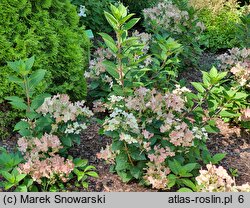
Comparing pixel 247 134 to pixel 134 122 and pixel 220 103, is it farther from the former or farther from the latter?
pixel 134 122

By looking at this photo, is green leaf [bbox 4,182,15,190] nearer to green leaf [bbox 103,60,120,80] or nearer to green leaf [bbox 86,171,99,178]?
green leaf [bbox 86,171,99,178]

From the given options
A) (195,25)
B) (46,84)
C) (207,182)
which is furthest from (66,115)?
(195,25)

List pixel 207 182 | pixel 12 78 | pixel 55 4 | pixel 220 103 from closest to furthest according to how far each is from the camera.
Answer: pixel 207 182 < pixel 12 78 < pixel 220 103 < pixel 55 4

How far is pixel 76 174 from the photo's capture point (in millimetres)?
3320

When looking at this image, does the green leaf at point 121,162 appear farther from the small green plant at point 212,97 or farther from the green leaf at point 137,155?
the small green plant at point 212,97

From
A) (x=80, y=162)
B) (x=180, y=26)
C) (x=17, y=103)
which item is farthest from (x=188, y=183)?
(x=180, y=26)

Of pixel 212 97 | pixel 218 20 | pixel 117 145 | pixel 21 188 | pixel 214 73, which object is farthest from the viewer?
pixel 218 20

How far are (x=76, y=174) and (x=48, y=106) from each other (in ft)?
1.83

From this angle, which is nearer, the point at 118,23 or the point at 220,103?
the point at 118,23

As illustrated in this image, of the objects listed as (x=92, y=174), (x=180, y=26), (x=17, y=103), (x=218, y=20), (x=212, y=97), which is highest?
(x=218, y=20)

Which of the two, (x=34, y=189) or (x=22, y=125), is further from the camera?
(x=22, y=125)

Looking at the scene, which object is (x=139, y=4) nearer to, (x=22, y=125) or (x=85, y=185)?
(x=22, y=125)

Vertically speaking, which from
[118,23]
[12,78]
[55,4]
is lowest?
[12,78]

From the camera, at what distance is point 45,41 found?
3.80 m
